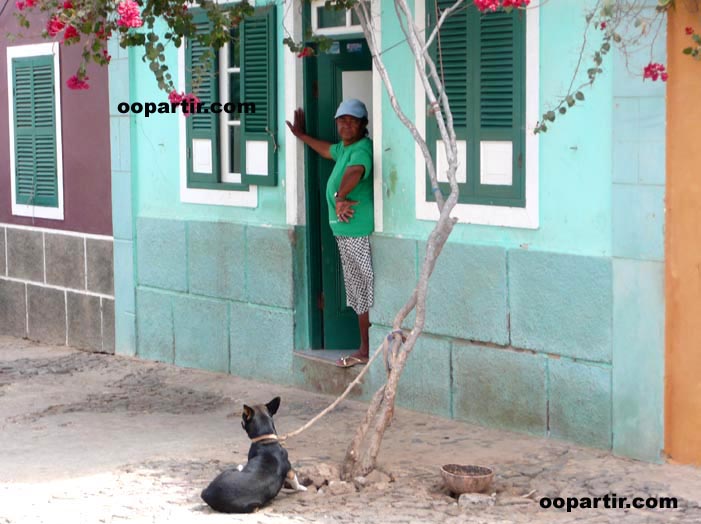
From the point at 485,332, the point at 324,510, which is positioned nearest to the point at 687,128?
the point at 485,332

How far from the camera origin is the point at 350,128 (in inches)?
369

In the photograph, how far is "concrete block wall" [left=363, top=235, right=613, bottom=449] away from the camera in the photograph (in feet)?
25.8

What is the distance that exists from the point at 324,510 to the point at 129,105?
222 inches

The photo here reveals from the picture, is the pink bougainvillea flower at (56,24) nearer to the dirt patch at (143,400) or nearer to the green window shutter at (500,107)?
the green window shutter at (500,107)

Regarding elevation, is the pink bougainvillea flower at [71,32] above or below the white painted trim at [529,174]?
above

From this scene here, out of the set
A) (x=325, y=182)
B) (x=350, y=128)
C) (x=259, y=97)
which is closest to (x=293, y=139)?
(x=325, y=182)

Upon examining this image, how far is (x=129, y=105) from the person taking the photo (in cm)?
1157

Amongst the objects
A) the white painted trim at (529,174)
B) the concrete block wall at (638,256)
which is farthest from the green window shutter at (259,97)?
the concrete block wall at (638,256)

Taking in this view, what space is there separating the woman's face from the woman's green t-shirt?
5cm

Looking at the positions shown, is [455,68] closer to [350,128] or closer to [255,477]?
[350,128]

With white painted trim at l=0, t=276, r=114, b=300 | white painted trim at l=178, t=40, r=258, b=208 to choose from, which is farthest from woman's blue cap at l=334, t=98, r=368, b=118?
white painted trim at l=0, t=276, r=114, b=300

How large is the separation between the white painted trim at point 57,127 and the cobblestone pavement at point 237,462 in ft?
8.16

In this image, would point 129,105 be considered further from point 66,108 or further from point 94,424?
point 94,424

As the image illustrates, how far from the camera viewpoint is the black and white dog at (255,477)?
265 inches
